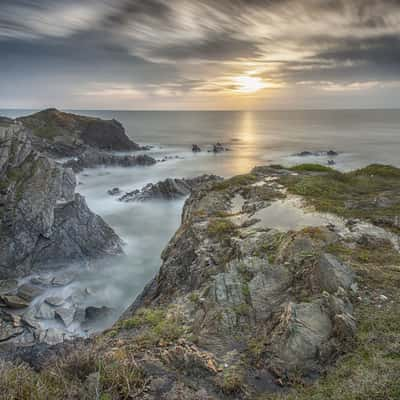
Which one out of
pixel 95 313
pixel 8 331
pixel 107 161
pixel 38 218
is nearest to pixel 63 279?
pixel 95 313

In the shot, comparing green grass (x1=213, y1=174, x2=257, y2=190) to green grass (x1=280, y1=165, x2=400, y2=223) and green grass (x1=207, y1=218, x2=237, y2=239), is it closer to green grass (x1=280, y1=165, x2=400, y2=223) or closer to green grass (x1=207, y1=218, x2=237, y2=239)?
green grass (x1=280, y1=165, x2=400, y2=223)

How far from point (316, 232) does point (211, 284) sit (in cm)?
457

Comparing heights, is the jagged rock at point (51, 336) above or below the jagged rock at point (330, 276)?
below

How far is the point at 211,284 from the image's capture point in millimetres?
9633

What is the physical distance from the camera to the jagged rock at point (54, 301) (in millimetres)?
19828

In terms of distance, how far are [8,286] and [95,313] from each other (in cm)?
679

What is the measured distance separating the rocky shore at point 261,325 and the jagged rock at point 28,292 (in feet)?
34.1

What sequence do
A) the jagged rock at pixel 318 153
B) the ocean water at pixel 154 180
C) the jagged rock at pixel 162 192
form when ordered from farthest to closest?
the jagged rock at pixel 318 153 → the jagged rock at pixel 162 192 → the ocean water at pixel 154 180

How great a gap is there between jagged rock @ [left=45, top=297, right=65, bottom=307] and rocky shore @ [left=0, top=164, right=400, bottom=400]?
354 inches

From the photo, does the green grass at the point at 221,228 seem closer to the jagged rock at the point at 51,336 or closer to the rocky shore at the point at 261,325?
the rocky shore at the point at 261,325

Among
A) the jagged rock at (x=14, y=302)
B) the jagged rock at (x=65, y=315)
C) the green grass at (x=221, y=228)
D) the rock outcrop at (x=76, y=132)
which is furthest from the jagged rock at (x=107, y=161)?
the green grass at (x=221, y=228)

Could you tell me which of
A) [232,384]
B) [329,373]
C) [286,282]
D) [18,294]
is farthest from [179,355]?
[18,294]

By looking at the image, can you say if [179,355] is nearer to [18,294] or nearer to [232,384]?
[232,384]

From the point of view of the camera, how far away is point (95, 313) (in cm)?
1933
